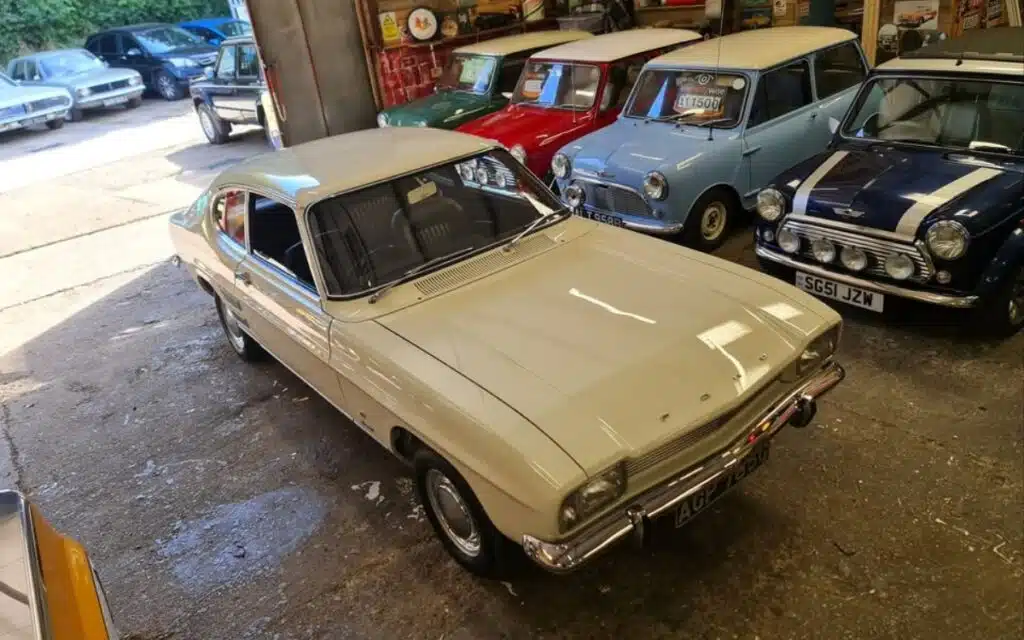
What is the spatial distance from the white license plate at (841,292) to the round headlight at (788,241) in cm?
15

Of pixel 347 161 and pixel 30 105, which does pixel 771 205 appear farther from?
pixel 30 105

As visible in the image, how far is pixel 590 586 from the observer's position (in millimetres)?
2783

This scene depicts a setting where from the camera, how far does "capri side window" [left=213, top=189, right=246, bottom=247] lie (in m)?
3.95

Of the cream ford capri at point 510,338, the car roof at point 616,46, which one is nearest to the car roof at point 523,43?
the car roof at point 616,46

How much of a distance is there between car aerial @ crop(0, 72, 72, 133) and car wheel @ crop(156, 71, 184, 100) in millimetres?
2045

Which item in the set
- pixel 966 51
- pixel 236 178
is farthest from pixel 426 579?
pixel 966 51

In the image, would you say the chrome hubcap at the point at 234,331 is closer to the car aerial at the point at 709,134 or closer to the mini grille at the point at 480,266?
the mini grille at the point at 480,266

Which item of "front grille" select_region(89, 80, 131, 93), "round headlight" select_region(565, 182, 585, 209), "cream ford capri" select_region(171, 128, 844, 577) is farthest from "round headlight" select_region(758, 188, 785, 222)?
"front grille" select_region(89, 80, 131, 93)

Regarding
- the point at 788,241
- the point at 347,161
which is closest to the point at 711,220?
the point at 788,241

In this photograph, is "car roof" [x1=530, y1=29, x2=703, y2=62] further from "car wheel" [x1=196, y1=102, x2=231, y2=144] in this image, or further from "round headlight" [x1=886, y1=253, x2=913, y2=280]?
"car wheel" [x1=196, y1=102, x2=231, y2=144]

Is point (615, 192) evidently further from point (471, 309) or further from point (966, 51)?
point (471, 309)

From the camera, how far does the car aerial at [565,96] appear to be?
6.19 meters

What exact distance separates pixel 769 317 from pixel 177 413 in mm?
3520

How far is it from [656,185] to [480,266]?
7.17ft
